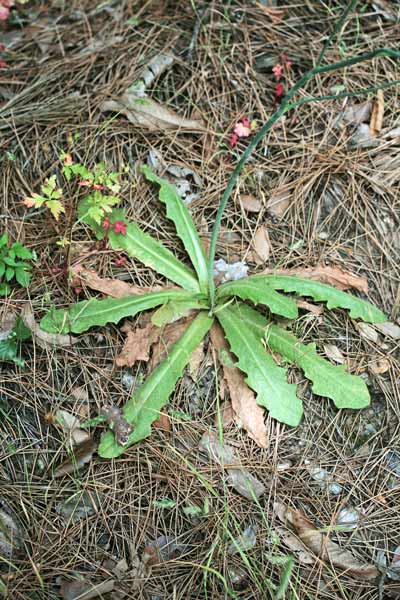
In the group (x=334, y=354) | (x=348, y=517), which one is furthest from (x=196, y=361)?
(x=348, y=517)

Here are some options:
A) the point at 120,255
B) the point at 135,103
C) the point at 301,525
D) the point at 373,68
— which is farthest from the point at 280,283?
the point at 373,68

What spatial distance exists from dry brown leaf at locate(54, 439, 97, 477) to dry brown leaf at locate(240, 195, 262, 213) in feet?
4.50

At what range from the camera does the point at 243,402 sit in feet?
8.00

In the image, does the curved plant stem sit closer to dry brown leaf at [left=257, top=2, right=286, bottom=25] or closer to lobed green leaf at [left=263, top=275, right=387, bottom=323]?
lobed green leaf at [left=263, top=275, right=387, bottom=323]

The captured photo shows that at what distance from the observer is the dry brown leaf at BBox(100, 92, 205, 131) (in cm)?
303

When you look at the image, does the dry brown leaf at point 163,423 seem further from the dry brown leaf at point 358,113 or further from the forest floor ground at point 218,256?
the dry brown leaf at point 358,113

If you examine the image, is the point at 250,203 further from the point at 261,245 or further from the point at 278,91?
the point at 278,91

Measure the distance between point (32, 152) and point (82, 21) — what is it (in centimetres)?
98

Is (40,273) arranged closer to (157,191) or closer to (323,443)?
(157,191)

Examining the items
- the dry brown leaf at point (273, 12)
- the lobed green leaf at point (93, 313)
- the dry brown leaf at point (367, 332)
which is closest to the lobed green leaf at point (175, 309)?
the lobed green leaf at point (93, 313)

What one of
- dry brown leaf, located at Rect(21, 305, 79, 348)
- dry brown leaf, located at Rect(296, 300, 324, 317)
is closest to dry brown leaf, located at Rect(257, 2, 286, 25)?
dry brown leaf, located at Rect(296, 300, 324, 317)

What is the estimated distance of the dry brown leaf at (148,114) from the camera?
3.03m

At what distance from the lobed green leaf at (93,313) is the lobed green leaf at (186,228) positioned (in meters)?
0.28

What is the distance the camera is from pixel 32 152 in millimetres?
2955
